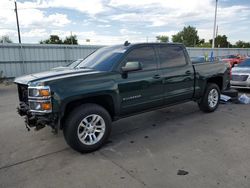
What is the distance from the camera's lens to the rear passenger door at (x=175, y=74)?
5.04 meters

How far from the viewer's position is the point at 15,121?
5.86 meters

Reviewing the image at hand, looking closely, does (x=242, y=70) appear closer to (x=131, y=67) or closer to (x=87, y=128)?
(x=131, y=67)

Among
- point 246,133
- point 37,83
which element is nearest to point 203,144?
point 246,133

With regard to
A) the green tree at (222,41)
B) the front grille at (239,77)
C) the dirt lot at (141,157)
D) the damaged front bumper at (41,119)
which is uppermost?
the green tree at (222,41)

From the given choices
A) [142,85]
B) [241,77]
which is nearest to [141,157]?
[142,85]

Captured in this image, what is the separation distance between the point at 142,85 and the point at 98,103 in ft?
3.12

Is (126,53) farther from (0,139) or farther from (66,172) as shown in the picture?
(0,139)

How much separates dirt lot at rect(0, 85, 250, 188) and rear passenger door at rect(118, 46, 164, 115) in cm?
64

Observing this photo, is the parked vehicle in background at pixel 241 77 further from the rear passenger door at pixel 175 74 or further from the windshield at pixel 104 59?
the windshield at pixel 104 59

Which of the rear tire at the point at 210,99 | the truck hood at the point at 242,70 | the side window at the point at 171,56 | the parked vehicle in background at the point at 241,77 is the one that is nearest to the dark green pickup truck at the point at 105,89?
the side window at the point at 171,56

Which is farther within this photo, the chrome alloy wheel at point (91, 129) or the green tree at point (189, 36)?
the green tree at point (189, 36)

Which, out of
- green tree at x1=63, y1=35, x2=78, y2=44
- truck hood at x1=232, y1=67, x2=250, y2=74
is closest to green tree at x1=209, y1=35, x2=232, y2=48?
green tree at x1=63, y1=35, x2=78, y2=44

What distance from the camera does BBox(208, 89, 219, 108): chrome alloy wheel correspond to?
6.24 meters

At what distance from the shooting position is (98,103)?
13.9ft
